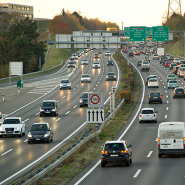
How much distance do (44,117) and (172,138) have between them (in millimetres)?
24020

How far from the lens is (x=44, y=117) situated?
4625 centimetres

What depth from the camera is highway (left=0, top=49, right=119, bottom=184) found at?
971 inches

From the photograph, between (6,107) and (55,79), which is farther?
(55,79)

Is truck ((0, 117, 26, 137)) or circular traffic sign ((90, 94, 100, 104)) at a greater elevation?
circular traffic sign ((90, 94, 100, 104))

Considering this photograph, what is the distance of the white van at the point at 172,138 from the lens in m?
24.1

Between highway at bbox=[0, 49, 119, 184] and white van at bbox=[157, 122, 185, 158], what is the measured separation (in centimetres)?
696

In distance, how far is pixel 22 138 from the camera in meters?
34.5

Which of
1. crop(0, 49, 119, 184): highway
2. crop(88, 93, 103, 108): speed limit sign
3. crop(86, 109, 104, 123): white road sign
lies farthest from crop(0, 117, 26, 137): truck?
crop(86, 109, 104, 123): white road sign

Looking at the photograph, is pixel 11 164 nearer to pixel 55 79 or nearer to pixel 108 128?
pixel 108 128

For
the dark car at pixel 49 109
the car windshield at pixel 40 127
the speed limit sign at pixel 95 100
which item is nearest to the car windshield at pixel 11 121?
the car windshield at pixel 40 127

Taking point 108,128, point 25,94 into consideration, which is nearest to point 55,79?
point 25,94

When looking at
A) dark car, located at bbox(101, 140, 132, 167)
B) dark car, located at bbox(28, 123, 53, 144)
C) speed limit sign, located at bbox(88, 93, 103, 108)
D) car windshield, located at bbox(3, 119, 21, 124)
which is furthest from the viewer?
car windshield, located at bbox(3, 119, 21, 124)

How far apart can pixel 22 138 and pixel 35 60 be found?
78961 millimetres

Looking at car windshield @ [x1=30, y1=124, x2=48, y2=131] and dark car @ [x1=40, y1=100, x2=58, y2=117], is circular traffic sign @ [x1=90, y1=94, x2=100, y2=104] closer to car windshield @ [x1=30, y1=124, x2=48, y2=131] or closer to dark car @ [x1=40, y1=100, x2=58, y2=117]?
car windshield @ [x1=30, y1=124, x2=48, y2=131]
